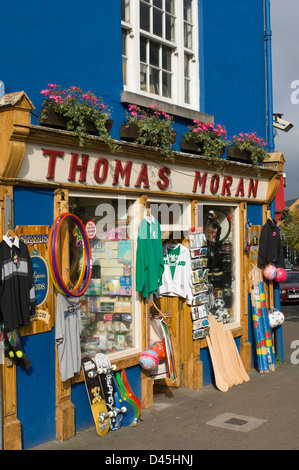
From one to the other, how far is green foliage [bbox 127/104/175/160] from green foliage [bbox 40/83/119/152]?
0.68 m

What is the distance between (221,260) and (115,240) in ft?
9.60

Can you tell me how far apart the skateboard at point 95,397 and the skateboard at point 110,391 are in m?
0.06

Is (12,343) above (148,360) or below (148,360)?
above

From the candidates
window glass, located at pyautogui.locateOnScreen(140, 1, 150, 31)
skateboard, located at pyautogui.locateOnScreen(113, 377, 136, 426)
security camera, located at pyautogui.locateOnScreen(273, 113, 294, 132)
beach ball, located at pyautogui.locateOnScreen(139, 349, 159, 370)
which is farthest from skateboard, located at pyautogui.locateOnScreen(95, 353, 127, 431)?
security camera, located at pyautogui.locateOnScreen(273, 113, 294, 132)

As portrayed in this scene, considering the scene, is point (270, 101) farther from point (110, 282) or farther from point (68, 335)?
point (68, 335)

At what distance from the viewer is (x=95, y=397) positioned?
22.5ft

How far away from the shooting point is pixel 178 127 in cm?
893

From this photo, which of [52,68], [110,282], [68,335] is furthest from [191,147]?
[68,335]

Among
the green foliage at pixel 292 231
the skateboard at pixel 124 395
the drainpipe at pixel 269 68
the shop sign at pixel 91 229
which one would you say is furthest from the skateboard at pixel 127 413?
the green foliage at pixel 292 231

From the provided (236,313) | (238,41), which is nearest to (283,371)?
(236,313)

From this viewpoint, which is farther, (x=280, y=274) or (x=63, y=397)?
(x=280, y=274)

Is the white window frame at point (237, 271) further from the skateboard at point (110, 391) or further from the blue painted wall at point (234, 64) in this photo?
the skateboard at point (110, 391)

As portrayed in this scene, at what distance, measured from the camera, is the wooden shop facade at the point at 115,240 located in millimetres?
6195
